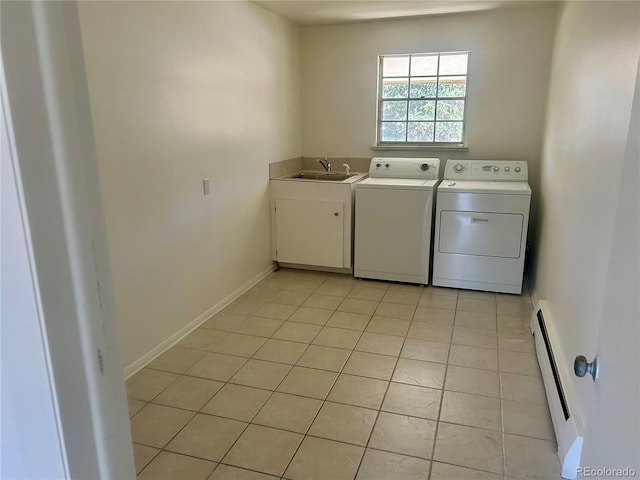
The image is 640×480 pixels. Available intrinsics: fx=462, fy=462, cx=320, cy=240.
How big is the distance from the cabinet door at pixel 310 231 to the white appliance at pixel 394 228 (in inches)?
7.4

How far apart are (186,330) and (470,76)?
3260mm

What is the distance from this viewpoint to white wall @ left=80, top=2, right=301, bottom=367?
2355 millimetres

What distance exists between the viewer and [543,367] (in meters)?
2.51

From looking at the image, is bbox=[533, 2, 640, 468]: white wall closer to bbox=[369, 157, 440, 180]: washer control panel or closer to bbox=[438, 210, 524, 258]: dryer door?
bbox=[438, 210, 524, 258]: dryer door

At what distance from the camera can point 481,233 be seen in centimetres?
371

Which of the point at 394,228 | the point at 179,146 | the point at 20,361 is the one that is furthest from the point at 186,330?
the point at 20,361

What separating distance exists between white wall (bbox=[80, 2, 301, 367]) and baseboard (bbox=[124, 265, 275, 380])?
28 mm

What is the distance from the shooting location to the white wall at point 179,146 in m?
2.36

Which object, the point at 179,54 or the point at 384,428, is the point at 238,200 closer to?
the point at 179,54

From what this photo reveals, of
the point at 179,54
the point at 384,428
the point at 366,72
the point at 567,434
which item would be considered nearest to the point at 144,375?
the point at 384,428

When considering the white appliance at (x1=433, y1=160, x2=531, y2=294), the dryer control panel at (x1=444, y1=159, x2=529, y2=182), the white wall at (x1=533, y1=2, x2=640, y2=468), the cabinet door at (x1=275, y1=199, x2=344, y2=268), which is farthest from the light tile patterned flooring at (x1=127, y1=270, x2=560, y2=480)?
the dryer control panel at (x1=444, y1=159, x2=529, y2=182)

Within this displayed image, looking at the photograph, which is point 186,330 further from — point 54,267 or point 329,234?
point 54,267

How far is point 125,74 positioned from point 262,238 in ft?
6.65

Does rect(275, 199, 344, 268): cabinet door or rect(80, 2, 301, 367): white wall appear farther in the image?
rect(275, 199, 344, 268): cabinet door
